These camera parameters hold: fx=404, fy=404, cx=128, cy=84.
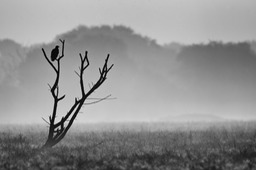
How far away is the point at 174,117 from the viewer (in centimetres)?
6694

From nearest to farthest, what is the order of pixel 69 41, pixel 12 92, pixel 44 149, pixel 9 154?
pixel 9 154 → pixel 44 149 → pixel 12 92 → pixel 69 41

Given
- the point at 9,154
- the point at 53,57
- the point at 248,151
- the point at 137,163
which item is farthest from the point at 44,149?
the point at 248,151

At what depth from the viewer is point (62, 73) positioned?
67562 mm

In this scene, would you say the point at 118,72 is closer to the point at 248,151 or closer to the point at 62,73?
the point at 62,73

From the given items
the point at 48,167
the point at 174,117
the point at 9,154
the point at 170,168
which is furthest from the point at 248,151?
the point at 174,117

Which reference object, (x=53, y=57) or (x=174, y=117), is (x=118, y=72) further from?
(x=53, y=57)

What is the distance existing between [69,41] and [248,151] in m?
58.4

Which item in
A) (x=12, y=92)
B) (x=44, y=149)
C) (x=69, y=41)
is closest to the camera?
(x=44, y=149)

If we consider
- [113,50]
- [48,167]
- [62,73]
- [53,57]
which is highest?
[113,50]

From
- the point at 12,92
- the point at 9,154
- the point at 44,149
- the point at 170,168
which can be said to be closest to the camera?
the point at 170,168

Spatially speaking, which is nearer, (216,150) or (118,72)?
(216,150)

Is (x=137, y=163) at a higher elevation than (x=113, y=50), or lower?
lower

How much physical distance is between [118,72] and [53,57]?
170ft

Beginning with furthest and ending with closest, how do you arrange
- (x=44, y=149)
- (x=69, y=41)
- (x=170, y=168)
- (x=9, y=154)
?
(x=69, y=41), (x=44, y=149), (x=9, y=154), (x=170, y=168)
